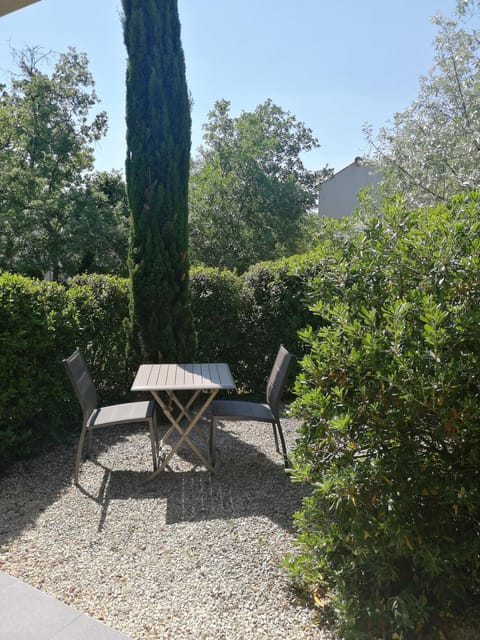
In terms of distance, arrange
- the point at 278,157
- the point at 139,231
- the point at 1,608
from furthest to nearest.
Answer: the point at 278,157 → the point at 139,231 → the point at 1,608

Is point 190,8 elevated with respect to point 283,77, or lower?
lower

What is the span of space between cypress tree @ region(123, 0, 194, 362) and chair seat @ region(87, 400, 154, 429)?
1.38m

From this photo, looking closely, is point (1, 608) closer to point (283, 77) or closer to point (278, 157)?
point (283, 77)

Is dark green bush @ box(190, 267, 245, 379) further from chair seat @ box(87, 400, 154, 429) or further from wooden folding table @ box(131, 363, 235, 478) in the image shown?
chair seat @ box(87, 400, 154, 429)

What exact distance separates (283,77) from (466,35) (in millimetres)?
3819

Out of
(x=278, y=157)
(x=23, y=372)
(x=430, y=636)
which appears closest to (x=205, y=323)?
(x=23, y=372)

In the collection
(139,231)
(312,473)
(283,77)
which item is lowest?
(312,473)

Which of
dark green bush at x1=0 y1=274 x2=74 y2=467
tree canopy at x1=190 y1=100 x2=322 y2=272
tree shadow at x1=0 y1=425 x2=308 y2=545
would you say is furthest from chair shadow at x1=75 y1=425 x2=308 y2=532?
tree canopy at x1=190 y1=100 x2=322 y2=272

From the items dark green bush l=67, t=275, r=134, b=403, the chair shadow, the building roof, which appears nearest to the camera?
the building roof

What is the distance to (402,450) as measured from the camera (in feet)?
7.22

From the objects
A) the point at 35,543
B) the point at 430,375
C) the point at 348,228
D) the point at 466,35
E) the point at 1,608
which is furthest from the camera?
the point at 466,35

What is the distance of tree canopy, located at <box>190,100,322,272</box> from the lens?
1830cm

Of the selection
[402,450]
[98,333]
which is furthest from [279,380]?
[98,333]

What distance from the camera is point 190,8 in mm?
5750
